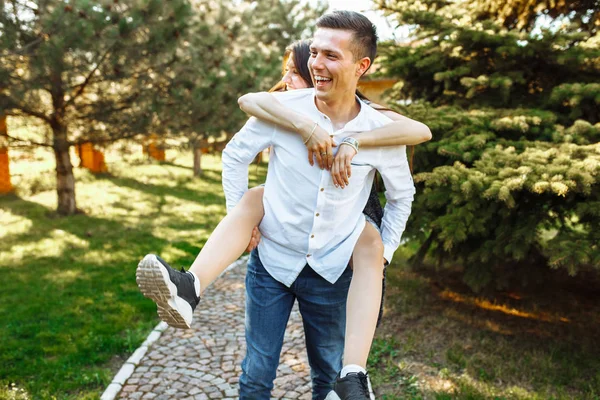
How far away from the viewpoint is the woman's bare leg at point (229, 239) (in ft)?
6.44

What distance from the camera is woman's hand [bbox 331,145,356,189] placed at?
192 centimetres

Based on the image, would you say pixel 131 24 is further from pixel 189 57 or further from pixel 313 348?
pixel 313 348

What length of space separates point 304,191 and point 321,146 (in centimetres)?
21

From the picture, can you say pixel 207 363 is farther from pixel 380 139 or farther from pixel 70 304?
pixel 380 139

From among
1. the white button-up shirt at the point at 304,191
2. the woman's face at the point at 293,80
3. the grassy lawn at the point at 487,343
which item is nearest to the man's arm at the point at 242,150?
the white button-up shirt at the point at 304,191

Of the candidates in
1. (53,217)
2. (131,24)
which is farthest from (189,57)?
(53,217)

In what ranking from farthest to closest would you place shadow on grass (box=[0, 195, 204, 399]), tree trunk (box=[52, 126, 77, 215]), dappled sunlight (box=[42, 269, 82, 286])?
tree trunk (box=[52, 126, 77, 215]), dappled sunlight (box=[42, 269, 82, 286]), shadow on grass (box=[0, 195, 204, 399])

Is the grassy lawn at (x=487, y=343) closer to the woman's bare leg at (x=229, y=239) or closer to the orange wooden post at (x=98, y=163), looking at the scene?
the woman's bare leg at (x=229, y=239)

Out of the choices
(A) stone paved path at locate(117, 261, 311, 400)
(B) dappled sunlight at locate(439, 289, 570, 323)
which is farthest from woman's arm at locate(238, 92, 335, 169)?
(B) dappled sunlight at locate(439, 289, 570, 323)

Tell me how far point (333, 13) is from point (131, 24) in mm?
5795

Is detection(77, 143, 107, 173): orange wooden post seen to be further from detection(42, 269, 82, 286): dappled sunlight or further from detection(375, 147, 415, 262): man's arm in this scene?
detection(375, 147, 415, 262): man's arm

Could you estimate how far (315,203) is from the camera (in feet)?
6.66

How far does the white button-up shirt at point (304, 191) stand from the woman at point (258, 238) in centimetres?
5

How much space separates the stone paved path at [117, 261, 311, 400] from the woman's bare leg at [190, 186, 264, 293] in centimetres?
174
